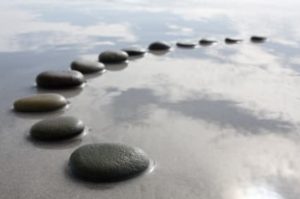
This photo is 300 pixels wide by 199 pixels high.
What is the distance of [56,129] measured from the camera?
2.96 meters

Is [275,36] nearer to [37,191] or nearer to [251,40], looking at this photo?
[251,40]

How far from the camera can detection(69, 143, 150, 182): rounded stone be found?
2482 millimetres

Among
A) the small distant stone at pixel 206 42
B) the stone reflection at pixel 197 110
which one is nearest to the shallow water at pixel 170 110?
the stone reflection at pixel 197 110

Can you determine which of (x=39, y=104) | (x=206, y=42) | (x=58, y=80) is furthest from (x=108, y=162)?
(x=206, y=42)

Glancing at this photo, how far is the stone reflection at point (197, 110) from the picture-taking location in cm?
341

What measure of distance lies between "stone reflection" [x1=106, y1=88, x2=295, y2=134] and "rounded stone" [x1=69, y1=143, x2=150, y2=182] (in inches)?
29.8

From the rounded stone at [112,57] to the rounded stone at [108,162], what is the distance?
251 centimetres

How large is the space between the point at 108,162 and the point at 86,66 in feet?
7.44

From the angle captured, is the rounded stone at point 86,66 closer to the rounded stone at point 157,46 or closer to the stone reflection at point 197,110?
the stone reflection at point 197,110

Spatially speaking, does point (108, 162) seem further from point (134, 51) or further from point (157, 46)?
point (157, 46)

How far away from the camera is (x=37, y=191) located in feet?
7.80

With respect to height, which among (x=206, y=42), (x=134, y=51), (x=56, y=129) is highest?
(x=56, y=129)

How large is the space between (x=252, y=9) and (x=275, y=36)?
383 cm

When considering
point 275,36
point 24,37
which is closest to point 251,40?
point 275,36
